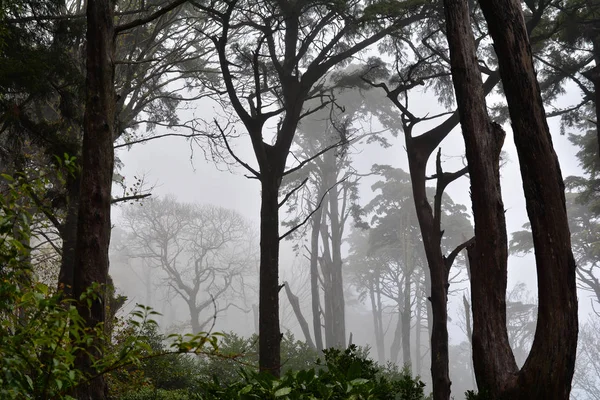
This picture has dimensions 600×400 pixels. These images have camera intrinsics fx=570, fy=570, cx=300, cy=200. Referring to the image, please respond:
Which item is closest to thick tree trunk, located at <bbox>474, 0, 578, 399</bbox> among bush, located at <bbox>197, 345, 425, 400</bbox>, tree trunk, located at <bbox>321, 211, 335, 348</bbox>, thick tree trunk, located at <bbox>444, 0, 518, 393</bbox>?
thick tree trunk, located at <bbox>444, 0, 518, 393</bbox>

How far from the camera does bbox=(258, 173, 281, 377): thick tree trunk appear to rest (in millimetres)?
7098

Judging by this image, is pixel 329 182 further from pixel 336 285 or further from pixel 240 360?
pixel 240 360

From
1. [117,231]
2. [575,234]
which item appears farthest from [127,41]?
[117,231]

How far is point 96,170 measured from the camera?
195 inches

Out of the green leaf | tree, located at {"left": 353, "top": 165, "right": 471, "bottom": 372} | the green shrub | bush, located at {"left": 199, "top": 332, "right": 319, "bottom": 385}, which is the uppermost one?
tree, located at {"left": 353, "top": 165, "right": 471, "bottom": 372}

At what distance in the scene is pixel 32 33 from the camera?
834cm

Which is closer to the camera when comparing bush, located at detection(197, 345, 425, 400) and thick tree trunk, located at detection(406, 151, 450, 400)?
bush, located at detection(197, 345, 425, 400)

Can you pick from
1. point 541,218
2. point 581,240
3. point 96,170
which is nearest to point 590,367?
point 581,240

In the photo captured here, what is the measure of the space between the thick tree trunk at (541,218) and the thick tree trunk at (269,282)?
12.0ft

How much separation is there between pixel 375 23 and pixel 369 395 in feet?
26.1

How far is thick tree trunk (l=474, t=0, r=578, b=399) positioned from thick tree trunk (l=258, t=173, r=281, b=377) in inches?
144

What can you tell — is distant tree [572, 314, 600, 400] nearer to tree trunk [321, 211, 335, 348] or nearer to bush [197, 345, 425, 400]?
tree trunk [321, 211, 335, 348]

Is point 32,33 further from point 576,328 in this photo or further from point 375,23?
point 576,328

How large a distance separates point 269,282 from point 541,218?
4.08m
